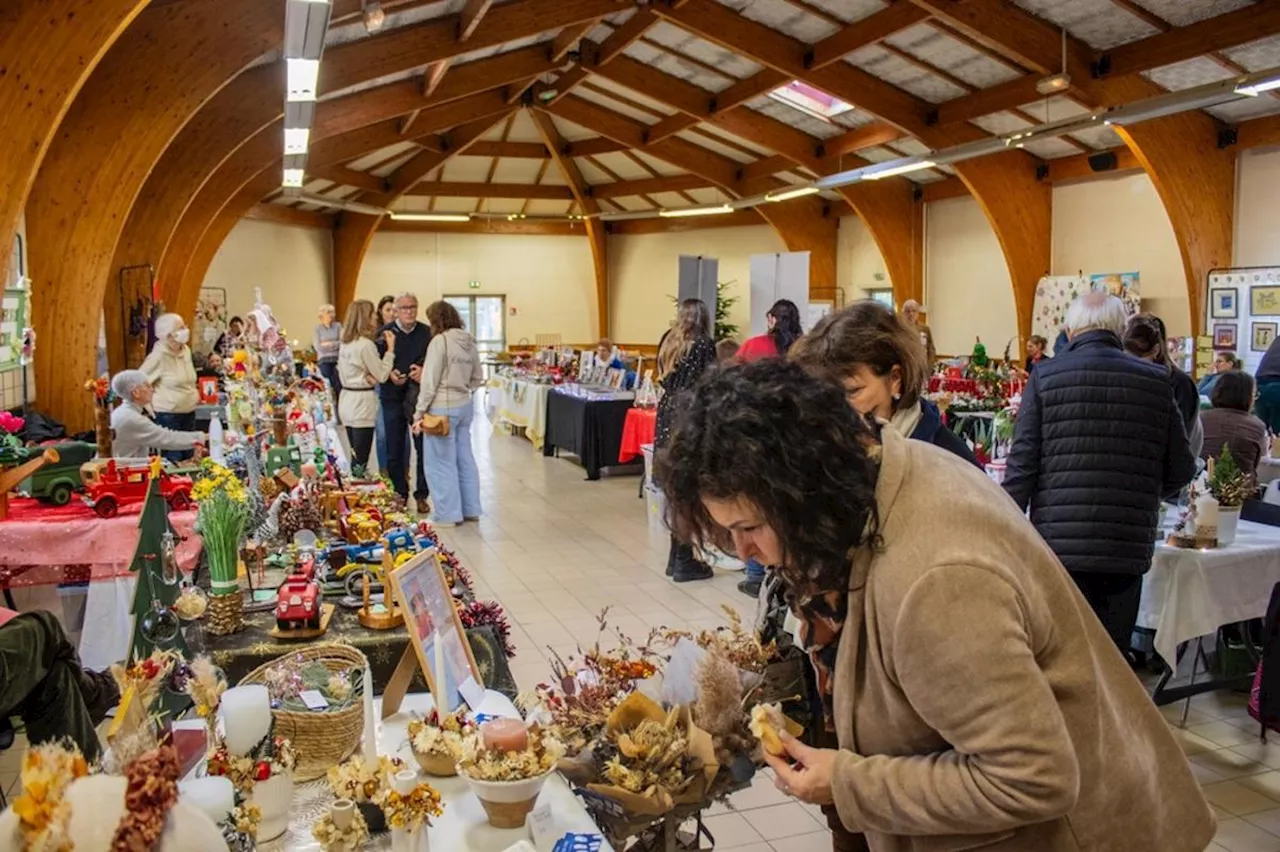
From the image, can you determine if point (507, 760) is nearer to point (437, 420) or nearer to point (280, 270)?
point (437, 420)

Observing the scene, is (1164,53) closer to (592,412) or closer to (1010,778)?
(592,412)

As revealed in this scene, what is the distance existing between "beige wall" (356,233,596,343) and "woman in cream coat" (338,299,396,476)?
508 inches

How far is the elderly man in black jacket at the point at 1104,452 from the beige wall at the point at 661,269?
15.8m

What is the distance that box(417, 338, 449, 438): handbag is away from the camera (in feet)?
22.6

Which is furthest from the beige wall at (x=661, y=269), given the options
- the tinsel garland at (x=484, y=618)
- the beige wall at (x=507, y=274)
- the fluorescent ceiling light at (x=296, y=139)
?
the tinsel garland at (x=484, y=618)

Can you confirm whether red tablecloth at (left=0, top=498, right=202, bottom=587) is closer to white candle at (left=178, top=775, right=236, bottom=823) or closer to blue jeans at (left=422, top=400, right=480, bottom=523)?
white candle at (left=178, top=775, right=236, bottom=823)

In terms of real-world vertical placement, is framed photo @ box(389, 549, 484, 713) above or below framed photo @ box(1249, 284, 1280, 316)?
below

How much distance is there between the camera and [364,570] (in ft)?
9.79

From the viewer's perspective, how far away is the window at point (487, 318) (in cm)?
2066

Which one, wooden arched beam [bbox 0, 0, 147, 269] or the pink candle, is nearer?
the pink candle

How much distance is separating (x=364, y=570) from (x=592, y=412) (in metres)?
6.71

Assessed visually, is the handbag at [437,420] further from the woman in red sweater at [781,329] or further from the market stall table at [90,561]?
the market stall table at [90,561]

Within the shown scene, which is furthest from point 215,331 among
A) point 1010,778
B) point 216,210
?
point 1010,778

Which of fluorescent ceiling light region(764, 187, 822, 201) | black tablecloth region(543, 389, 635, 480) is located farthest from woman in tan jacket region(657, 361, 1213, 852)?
fluorescent ceiling light region(764, 187, 822, 201)
